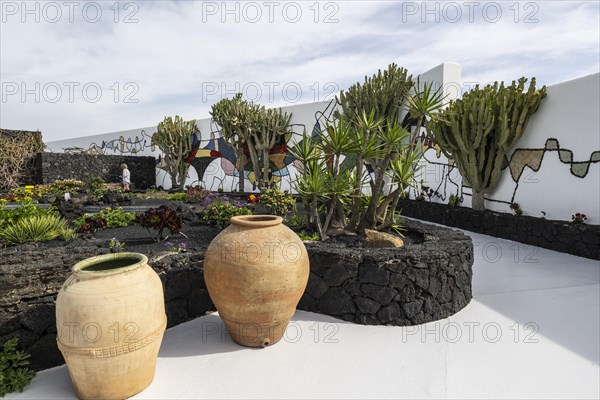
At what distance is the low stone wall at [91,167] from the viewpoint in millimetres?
14312

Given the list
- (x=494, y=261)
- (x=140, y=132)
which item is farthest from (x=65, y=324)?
(x=140, y=132)

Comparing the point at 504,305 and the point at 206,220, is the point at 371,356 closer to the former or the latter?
the point at 504,305

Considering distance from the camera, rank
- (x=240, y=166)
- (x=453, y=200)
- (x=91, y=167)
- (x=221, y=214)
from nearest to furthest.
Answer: (x=221, y=214) < (x=453, y=200) < (x=240, y=166) < (x=91, y=167)

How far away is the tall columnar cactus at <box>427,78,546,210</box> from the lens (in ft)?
25.4

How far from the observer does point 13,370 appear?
103 inches

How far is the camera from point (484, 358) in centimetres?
307

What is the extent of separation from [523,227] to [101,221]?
813 cm

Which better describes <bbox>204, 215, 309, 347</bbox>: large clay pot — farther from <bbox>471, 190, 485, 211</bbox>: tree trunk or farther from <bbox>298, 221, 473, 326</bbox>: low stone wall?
<bbox>471, 190, 485, 211</bbox>: tree trunk

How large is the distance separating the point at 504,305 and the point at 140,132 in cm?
1969

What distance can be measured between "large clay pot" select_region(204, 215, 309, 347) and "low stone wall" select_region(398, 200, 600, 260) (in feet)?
19.2

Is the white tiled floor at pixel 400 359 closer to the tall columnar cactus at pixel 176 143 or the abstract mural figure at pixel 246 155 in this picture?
the abstract mural figure at pixel 246 155

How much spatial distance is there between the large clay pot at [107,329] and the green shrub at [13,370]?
0.47 metres

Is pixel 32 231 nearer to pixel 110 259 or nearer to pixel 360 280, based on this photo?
pixel 110 259

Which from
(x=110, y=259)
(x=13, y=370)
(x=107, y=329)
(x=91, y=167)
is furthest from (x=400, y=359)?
(x=91, y=167)
